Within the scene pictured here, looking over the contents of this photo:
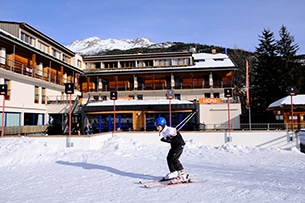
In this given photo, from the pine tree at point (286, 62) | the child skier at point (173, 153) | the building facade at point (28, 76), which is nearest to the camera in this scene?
the child skier at point (173, 153)

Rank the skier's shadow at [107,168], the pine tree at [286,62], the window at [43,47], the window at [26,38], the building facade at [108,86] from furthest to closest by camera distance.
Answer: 1. the pine tree at [286,62]
2. the window at [43,47]
3. the window at [26,38]
4. the building facade at [108,86]
5. the skier's shadow at [107,168]

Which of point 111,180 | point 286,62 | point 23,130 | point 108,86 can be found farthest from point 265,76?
point 111,180

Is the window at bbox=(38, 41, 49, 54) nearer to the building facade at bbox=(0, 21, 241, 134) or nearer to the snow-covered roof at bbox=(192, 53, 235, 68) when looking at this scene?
the building facade at bbox=(0, 21, 241, 134)

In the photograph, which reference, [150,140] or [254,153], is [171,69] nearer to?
[150,140]

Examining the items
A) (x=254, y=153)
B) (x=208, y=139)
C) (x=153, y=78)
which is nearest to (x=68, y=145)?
(x=208, y=139)

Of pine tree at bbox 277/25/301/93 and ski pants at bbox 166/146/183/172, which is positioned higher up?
pine tree at bbox 277/25/301/93

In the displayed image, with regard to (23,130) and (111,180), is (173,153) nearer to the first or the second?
(111,180)

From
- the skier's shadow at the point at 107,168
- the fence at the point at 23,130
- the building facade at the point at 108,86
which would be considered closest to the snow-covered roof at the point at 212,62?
the building facade at the point at 108,86

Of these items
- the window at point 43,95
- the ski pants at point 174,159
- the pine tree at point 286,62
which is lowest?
the ski pants at point 174,159

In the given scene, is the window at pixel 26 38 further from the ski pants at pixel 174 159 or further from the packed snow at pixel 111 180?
the ski pants at pixel 174 159

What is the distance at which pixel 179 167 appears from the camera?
629 centimetres

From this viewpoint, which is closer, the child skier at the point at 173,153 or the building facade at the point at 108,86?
the child skier at the point at 173,153

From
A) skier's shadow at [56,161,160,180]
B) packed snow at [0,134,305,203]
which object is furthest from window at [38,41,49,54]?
skier's shadow at [56,161,160,180]

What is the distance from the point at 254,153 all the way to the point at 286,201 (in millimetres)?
8484
